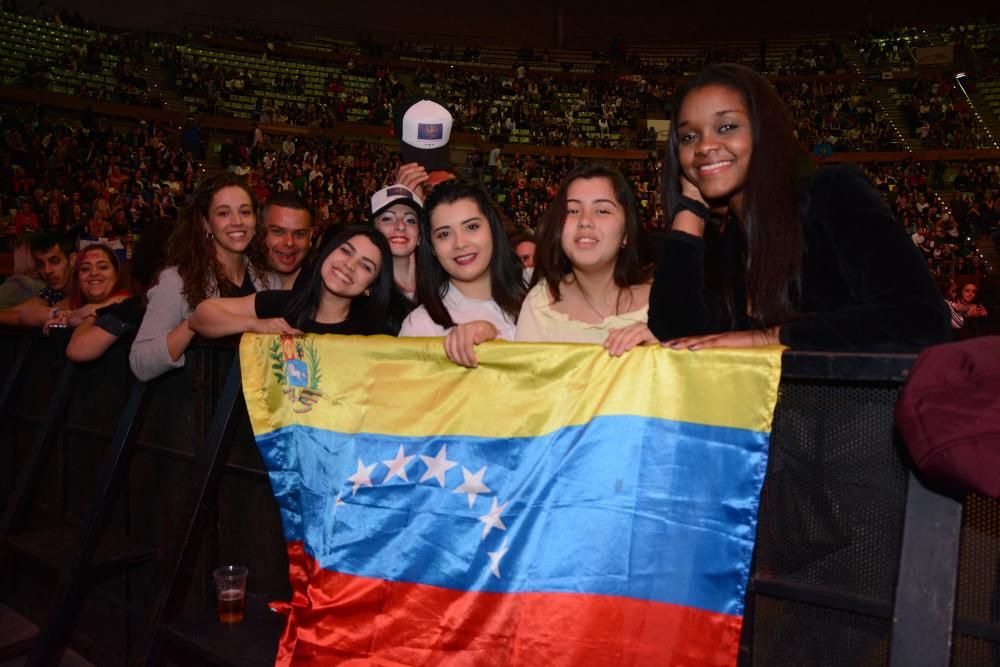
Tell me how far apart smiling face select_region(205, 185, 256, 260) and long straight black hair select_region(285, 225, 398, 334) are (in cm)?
71

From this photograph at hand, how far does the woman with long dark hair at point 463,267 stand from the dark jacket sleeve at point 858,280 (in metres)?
1.12

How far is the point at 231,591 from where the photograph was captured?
232 cm

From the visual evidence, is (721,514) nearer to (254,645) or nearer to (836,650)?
(836,650)

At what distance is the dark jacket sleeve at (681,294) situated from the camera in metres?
1.78

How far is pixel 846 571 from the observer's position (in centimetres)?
135

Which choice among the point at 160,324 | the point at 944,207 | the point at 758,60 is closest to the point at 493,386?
the point at 160,324

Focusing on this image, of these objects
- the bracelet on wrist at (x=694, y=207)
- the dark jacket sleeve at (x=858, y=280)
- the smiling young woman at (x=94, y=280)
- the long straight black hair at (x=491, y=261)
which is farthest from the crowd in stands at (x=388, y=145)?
the dark jacket sleeve at (x=858, y=280)

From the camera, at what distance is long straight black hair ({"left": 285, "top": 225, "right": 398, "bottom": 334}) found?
106 inches

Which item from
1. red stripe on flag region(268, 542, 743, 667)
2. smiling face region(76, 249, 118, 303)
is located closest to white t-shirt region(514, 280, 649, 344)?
red stripe on flag region(268, 542, 743, 667)

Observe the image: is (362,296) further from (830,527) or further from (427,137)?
(830,527)

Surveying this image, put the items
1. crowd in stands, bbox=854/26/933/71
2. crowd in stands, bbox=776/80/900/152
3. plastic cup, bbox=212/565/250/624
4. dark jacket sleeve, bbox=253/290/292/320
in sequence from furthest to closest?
crowd in stands, bbox=854/26/933/71 → crowd in stands, bbox=776/80/900/152 → dark jacket sleeve, bbox=253/290/292/320 → plastic cup, bbox=212/565/250/624

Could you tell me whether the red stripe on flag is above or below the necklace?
below

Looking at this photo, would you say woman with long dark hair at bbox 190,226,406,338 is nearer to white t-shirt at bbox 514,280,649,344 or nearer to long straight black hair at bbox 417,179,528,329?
long straight black hair at bbox 417,179,528,329

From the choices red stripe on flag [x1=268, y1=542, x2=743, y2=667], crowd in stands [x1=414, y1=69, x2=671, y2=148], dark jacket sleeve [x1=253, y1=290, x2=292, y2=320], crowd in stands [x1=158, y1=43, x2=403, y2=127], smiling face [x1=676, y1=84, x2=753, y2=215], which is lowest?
red stripe on flag [x1=268, y1=542, x2=743, y2=667]
